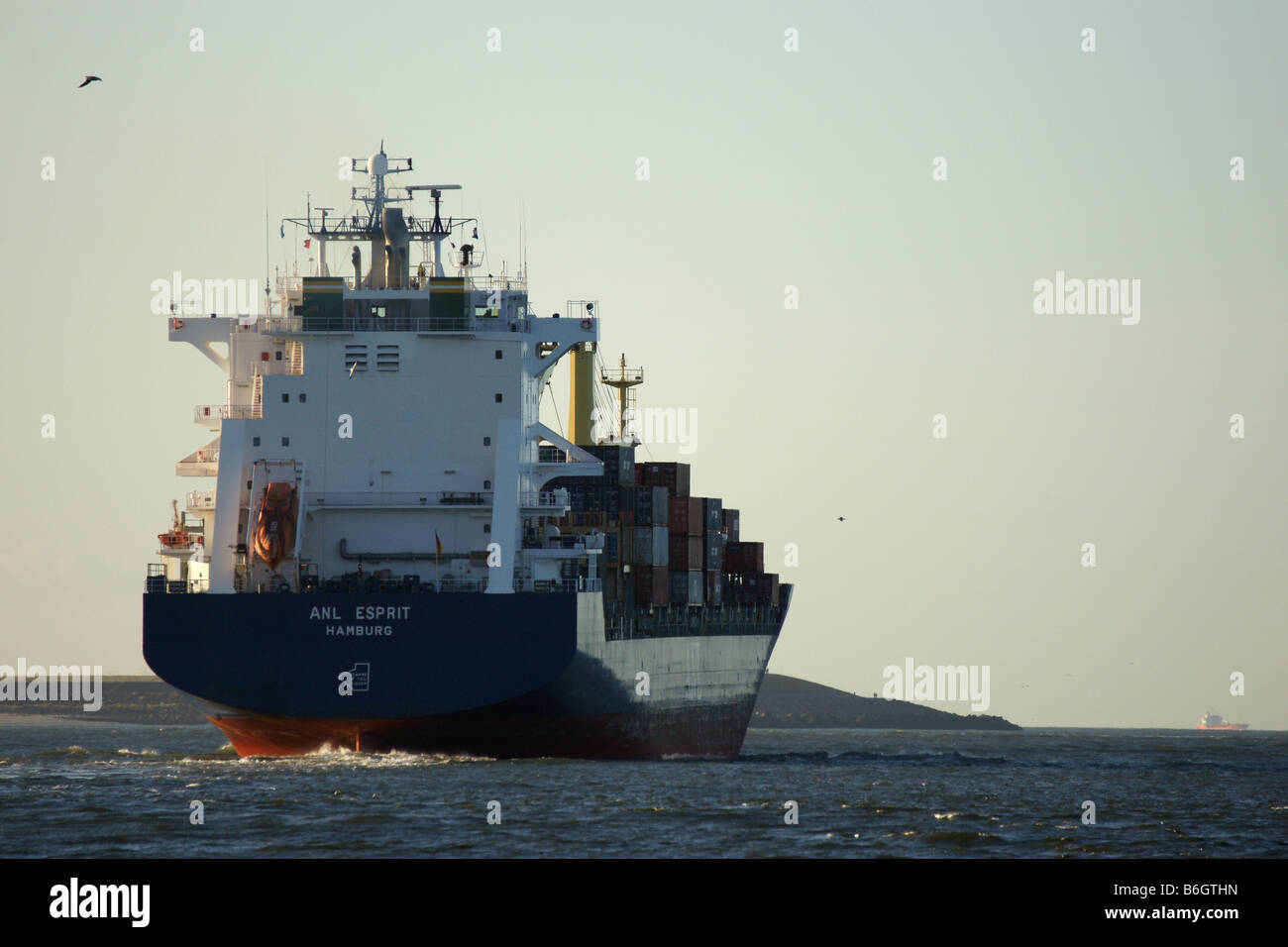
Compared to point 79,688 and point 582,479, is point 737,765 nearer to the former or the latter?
point 582,479

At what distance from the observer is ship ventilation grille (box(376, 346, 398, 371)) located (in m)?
46.6

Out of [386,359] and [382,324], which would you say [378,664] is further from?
[382,324]

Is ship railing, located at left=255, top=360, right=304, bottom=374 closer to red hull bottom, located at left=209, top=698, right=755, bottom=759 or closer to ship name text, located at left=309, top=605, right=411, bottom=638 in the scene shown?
ship name text, located at left=309, top=605, right=411, bottom=638

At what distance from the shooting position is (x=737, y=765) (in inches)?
Result: 1967

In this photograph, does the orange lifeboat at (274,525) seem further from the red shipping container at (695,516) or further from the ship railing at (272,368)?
the red shipping container at (695,516)

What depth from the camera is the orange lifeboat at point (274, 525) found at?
43688 mm

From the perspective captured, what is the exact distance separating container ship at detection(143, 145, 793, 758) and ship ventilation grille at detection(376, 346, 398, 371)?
0.22 ft

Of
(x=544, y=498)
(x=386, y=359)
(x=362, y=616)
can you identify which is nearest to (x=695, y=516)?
(x=544, y=498)

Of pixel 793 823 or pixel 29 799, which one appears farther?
pixel 29 799

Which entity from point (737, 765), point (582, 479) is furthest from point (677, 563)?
point (737, 765)

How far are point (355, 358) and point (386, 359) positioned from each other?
737 millimetres

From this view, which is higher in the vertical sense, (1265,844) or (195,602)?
(195,602)
